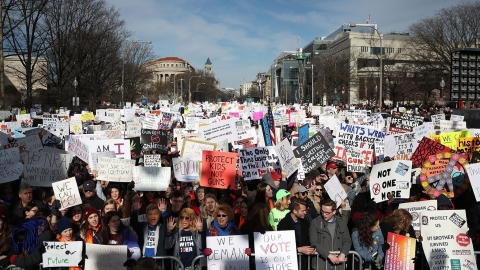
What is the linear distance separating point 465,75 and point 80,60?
3276 centimetres

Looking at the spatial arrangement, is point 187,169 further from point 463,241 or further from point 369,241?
point 463,241

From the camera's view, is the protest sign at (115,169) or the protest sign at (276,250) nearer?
the protest sign at (276,250)

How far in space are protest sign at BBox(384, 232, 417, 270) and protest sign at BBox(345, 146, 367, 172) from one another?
3.79 meters

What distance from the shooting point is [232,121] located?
10953 millimetres

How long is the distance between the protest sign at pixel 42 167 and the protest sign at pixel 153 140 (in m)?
4.82

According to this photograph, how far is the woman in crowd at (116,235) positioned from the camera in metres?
5.40

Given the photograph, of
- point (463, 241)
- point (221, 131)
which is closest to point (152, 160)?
point (221, 131)

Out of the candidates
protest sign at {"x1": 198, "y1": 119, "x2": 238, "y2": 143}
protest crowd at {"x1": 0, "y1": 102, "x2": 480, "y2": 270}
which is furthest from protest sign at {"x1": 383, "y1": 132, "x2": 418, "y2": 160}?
protest sign at {"x1": 198, "y1": 119, "x2": 238, "y2": 143}

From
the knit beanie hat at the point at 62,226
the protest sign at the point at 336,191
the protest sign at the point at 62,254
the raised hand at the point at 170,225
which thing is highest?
the protest sign at the point at 336,191

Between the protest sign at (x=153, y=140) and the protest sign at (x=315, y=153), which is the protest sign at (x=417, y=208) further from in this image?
the protest sign at (x=153, y=140)

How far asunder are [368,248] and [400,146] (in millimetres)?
4975

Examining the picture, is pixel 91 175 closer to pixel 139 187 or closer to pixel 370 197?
pixel 139 187

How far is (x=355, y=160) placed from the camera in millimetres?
9695

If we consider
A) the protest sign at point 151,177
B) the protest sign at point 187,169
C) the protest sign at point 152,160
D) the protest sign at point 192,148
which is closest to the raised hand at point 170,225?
the protest sign at point 151,177
